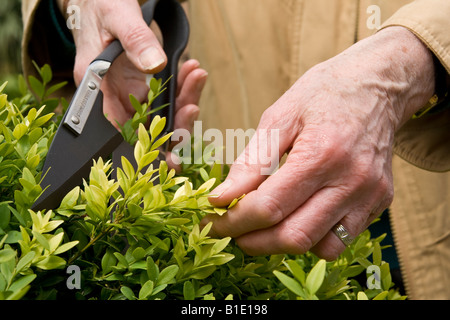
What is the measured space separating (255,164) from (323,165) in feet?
0.39

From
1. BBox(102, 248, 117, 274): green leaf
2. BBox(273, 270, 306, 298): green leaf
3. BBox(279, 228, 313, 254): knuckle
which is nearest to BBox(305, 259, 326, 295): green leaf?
BBox(273, 270, 306, 298): green leaf

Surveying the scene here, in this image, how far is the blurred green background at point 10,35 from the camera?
360cm

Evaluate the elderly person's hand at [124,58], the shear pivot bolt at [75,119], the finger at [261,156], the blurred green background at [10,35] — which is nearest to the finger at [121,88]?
the elderly person's hand at [124,58]

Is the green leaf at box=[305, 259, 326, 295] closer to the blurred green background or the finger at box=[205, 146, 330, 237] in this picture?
the finger at box=[205, 146, 330, 237]

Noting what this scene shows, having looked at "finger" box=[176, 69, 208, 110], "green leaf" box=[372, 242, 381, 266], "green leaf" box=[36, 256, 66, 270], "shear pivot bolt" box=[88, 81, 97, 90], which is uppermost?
"shear pivot bolt" box=[88, 81, 97, 90]

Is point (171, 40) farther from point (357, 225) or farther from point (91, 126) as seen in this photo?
point (357, 225)

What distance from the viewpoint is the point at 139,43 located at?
1.06 metres

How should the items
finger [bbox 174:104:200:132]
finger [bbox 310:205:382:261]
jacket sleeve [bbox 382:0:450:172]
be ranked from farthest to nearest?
finger [bbox 174:104:200:132]
jacket sleeve [bbox 382:0:450:172]
finger [bbox 310:205:382:261]

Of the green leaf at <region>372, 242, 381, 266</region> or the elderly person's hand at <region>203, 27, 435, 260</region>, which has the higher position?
the elderly person's hand at <region>203, 27, 435, 260</region>

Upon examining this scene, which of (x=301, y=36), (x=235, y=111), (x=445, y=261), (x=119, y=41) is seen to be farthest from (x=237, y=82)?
(x=445, y=261)

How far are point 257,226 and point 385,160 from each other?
310 millimetres

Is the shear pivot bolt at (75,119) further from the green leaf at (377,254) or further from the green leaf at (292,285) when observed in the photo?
the green leaf at (377,254)

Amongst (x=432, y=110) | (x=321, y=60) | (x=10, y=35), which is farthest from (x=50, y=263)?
(x=10, y=35)

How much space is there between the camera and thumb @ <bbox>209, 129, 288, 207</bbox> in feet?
2.70
